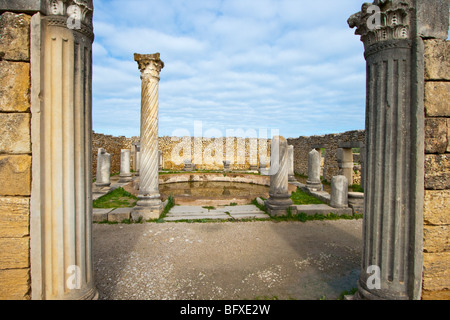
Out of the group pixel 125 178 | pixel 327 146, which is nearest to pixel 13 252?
pixel 125 178

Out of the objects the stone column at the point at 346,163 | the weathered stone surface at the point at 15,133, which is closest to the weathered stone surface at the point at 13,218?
the weathered stone surface at the point at 15,133

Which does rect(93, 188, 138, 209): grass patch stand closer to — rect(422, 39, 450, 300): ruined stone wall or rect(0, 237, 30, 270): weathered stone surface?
rect(0, 237, 30, 270): weathered stone surface

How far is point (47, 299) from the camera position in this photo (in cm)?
212

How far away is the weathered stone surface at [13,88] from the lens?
2.04 meters

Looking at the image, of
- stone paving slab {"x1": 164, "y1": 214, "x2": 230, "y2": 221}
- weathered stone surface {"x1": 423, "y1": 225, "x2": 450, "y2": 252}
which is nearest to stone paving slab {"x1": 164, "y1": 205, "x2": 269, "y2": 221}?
stone paving slab {"x1": 164, "y1": 214, "x2": 230, "y2": 221}

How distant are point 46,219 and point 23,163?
507 millimetres

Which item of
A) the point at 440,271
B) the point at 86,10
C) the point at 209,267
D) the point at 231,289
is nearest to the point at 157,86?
the point at 86,10

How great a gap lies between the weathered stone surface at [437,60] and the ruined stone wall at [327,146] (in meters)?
9.13

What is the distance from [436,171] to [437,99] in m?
0.67

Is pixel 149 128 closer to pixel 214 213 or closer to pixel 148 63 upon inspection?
pixel 148 63

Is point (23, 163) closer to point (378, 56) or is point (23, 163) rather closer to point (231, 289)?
point (231, 289)

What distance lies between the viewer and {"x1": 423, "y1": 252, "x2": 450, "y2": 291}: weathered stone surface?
91.6 inches

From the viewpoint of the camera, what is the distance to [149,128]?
6254 mm

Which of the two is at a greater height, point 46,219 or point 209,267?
point 46,219
